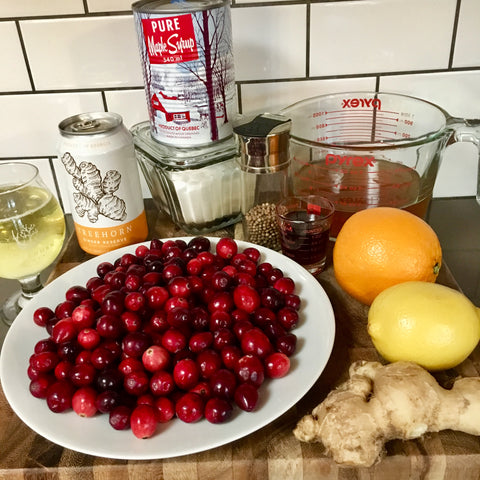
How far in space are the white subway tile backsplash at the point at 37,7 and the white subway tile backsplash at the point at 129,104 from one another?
0.14 m

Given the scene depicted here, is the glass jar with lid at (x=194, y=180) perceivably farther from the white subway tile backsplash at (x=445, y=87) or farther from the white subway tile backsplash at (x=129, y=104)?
the white subway tile backsplash at (x=445, y=87)

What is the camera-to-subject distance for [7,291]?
87cm

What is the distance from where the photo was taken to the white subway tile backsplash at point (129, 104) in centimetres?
93

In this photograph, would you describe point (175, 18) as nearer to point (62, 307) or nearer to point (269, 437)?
point (62, 307)

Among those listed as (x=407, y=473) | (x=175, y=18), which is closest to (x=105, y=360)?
(x=407, y=473)

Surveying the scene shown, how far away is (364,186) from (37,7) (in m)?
0.60

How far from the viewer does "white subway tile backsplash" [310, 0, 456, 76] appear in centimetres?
84

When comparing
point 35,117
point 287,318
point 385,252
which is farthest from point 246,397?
point 35,117

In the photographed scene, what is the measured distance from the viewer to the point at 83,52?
0.89 metres

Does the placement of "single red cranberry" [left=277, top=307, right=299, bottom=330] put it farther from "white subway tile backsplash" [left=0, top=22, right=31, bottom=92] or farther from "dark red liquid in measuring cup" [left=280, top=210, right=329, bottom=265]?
"white subway tile backsplash" [left=0, top=22, right=31, bottom=92]

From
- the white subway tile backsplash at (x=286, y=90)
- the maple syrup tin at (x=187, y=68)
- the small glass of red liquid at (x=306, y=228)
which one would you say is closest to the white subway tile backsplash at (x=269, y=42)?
the white subway tile backsplash at (x=286, y=90)

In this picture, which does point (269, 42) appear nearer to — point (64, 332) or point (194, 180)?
point (194, 180)

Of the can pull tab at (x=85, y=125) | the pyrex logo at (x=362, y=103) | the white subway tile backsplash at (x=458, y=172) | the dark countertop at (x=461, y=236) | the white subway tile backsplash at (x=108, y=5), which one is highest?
the white subway tile backsplash at (x=108, y=5)

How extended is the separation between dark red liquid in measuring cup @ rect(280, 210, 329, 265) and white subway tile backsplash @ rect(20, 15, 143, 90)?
1.25 ft
